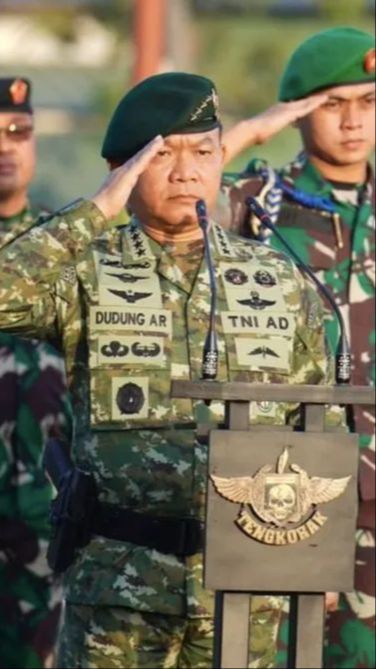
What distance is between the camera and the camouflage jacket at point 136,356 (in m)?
6.82

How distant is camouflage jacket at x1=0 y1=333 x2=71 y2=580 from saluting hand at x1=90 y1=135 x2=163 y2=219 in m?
2.18

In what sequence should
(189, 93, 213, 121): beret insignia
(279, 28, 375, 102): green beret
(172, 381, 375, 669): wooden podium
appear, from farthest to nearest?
(279, 28, 375, 102): green beret → (189, 93, 213, 121): beret insignia → (172, 381, 375, 669): wooden podium

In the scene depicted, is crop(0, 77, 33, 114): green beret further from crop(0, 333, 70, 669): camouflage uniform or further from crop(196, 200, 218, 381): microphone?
crop(196, 200, 218, 381): microphone

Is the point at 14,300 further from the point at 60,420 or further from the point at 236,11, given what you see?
the point at 236,11

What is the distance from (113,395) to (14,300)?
1.15 feet

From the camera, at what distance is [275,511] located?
6211 millimetres

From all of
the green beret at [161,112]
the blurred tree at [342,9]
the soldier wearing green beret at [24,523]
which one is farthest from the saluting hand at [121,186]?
the blurred tree at [342,9]

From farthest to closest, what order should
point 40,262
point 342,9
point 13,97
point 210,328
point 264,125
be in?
point 342,9, point 13,97, point 264,125, point 40,262, point 210,328

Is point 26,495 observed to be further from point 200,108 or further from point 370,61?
point 200,108

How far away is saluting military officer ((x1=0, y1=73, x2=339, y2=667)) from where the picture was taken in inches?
269

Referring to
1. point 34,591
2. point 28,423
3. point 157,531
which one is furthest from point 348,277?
point 157,531

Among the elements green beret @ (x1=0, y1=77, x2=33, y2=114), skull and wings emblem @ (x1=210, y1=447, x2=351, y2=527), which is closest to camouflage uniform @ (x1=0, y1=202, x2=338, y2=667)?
skull and wings emblem @ (x1=210, y1=447, x2=351, y2=527)

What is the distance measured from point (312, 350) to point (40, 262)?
776 millimetres

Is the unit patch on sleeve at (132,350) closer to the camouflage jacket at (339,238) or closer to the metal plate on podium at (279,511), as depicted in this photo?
the metal plate on podium at (279,511)
